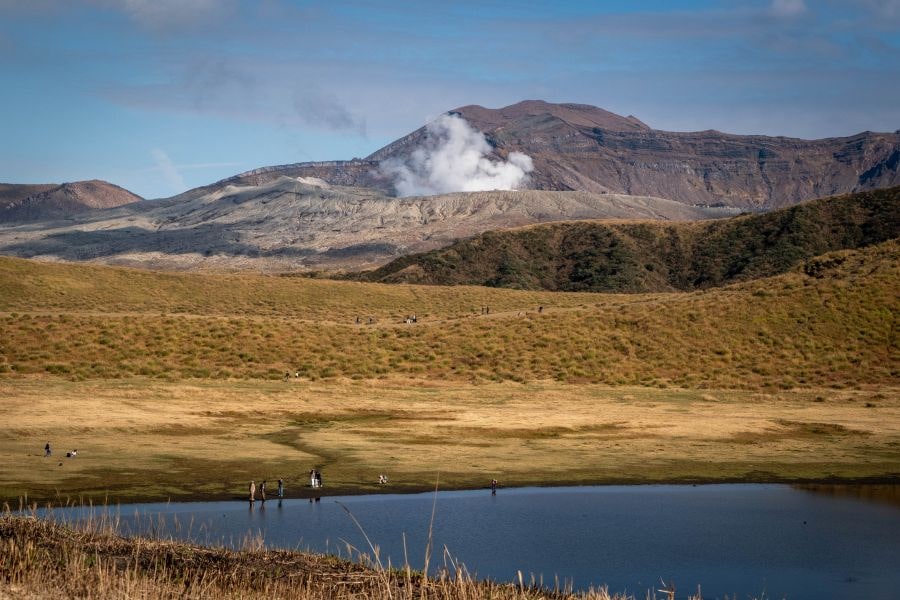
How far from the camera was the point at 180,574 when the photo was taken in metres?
15.0

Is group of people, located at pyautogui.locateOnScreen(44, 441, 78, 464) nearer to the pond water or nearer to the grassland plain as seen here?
the grassland plain

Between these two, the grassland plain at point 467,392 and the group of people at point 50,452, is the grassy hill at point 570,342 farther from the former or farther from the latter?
the group of people at point 50,452

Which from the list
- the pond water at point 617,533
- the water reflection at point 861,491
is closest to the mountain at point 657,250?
the water reflection at point 861,491

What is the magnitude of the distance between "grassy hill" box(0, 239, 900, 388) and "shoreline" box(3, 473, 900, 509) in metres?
28.3

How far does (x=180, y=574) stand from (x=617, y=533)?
45.3 feet

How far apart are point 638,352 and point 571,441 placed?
1132 inches

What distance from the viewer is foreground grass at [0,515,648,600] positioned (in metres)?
13.5

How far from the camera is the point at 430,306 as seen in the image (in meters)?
109

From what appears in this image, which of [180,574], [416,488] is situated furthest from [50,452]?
[180,574]

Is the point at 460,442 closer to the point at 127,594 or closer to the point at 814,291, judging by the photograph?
the point at 127,594

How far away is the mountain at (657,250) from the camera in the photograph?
16250 cm

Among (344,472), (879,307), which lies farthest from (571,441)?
(879,307)

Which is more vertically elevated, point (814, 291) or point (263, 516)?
point (814, 291)

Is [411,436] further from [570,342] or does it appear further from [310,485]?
[570,342]
